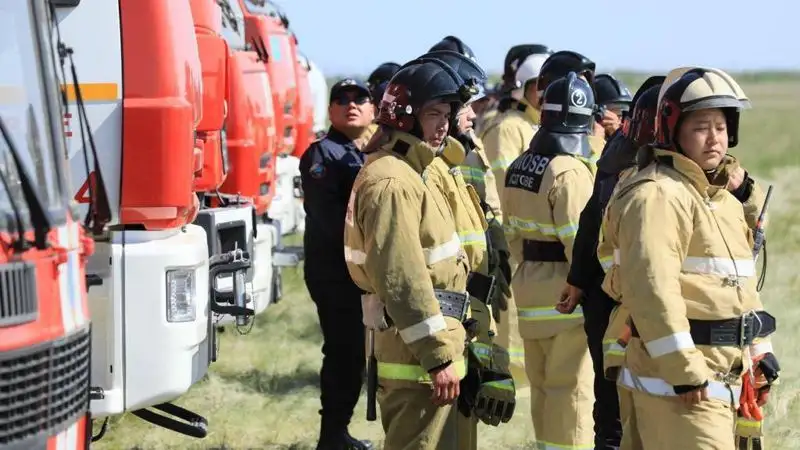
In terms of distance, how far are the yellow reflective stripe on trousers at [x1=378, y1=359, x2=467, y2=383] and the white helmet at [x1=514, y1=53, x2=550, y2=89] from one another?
16.5 feet

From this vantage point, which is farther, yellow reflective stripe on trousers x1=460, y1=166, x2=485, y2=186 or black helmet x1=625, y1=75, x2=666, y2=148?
yellow reflective stripe on trousers x1=460, y1=166, x2=485, y2=186

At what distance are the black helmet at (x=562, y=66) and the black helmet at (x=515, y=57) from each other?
1.37 meters

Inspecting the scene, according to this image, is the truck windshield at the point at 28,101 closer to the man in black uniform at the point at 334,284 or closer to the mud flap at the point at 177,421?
the mud flap at the point at 177,421

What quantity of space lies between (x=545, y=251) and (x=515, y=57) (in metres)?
3.70

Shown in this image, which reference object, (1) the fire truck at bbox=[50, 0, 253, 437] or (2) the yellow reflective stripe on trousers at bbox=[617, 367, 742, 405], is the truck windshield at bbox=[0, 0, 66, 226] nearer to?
(1) the fire truck at bbox=[50, 0, 253, 437]

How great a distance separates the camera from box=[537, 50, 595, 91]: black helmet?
9797mm

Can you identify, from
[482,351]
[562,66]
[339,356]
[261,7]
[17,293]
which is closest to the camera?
[17,293]

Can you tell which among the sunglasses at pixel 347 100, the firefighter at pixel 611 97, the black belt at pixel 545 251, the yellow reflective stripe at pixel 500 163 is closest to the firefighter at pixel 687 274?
the black belt at pixel 545 251

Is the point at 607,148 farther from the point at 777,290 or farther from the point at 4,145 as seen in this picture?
the point at 777,290

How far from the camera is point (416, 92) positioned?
653 cm

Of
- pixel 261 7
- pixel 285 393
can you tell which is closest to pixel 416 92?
pixel 285 393

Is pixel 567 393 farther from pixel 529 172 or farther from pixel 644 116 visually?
pixel 644 116

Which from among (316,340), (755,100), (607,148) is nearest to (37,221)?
(607,148)

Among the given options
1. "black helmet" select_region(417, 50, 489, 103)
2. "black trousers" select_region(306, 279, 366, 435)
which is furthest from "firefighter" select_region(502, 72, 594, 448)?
"black trousers" select_region(306, 279, 366, 435)
